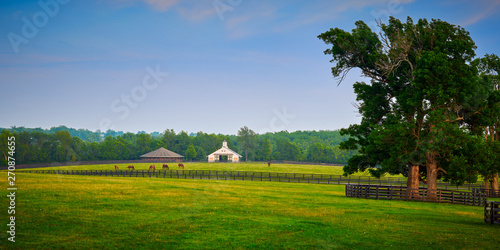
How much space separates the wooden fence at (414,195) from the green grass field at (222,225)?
5933mm

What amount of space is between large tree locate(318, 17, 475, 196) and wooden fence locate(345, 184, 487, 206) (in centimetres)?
77

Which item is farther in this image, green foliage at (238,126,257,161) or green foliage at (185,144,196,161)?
green foliage at (238,126,257,161)

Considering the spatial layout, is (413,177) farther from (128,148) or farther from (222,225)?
(128,148)

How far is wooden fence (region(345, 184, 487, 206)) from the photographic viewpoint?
32169mm

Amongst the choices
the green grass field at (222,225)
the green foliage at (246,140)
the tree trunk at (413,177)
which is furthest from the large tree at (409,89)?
the green foliage at (246,140)

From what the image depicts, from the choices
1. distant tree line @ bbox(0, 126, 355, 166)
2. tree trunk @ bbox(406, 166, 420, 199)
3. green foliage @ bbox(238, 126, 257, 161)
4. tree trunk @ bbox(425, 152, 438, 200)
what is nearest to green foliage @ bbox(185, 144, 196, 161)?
distant tree line @ bbox(0, 126, 355, 166)

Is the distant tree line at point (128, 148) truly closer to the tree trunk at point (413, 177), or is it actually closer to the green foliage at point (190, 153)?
the green foliage at point (190, 153)

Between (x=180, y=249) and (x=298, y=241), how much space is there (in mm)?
4584

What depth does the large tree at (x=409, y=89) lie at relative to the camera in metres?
32.8

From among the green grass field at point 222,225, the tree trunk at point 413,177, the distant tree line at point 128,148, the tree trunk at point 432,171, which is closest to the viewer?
the green grass field at point 222,225

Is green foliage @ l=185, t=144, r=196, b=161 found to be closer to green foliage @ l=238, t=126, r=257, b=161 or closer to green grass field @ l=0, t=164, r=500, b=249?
green foliage @ l=238, t=126, r=257, b=161

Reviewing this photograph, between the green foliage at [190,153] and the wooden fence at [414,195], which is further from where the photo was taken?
the green foliage at [190,153]

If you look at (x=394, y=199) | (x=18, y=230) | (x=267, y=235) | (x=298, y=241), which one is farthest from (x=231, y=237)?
(x=394, y=199)

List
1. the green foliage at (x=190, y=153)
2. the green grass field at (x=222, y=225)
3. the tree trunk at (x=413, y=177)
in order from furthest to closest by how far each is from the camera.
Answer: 1. the green foliage at (x=190, y=153)
2. the tree trunk at (x=413, y=177)
3. the green grass field at (x=222, y=225)
